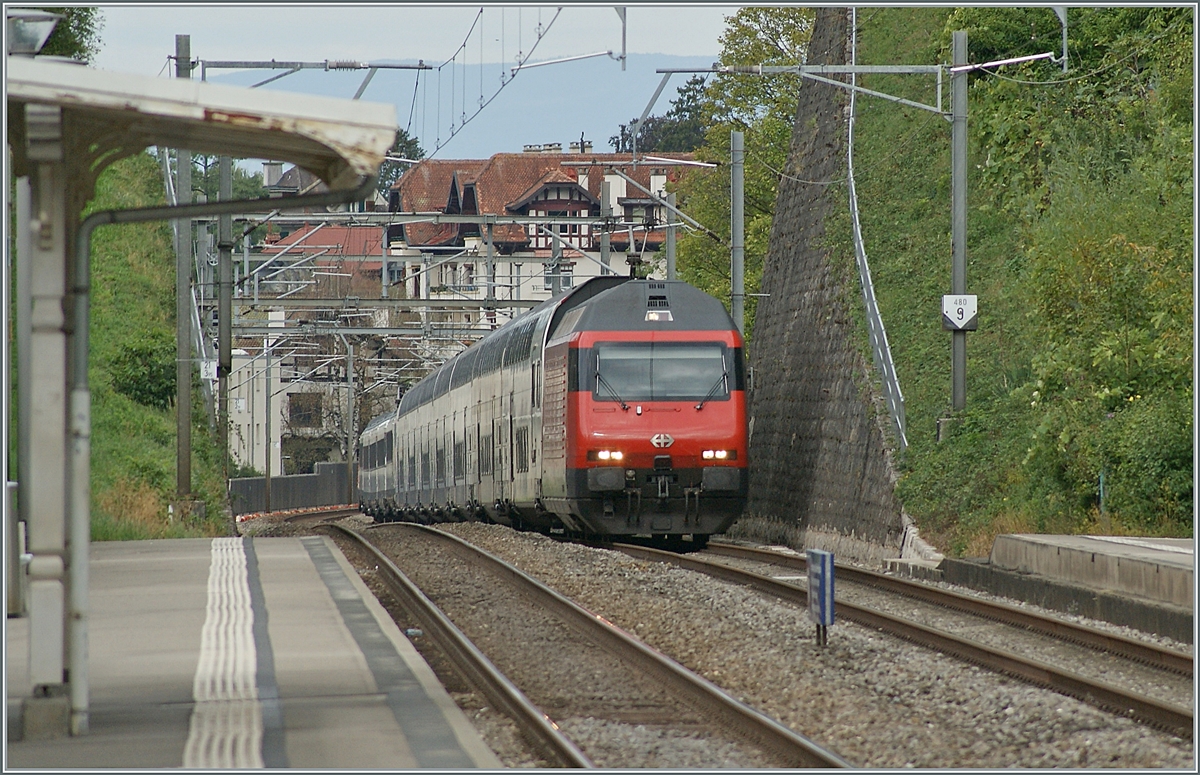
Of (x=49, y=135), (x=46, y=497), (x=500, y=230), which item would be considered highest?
(x=500, y=230)

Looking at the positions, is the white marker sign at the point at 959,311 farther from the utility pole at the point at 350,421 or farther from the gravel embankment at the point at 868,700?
the utility pole at the point at 350,421

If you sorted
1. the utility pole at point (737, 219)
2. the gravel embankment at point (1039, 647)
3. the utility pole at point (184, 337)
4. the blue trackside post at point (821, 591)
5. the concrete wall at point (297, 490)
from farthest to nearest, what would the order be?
1. the concrete wall at point (297, 490)
2. the utility pole at point (737, 219)
3. the utility pole at point (184, 337)
4. the blue trackside post at point (821, 591)
5. the gravel embankment at point (1039, 647)

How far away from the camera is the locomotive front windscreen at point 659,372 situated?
845 inches

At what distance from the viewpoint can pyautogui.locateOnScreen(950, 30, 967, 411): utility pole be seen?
2102 centimetres

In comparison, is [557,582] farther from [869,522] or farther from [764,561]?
[869,522]

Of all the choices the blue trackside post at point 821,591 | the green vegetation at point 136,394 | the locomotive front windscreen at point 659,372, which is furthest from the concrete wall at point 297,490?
the blue trackside post at point 821,591

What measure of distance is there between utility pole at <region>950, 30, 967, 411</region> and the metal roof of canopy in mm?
13592

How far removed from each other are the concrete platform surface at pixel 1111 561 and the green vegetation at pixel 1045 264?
68.2 inches

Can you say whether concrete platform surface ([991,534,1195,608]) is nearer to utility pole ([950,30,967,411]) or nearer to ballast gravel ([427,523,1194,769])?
ballast gravel ([427,523,1194,769])

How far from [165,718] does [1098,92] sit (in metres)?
23.2

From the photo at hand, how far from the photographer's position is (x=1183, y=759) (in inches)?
332

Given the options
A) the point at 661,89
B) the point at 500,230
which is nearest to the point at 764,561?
the point at 661,89

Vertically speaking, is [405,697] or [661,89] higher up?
[661,89]

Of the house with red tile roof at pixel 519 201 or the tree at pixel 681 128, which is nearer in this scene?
the house with red tile roof at pixel 519 201
